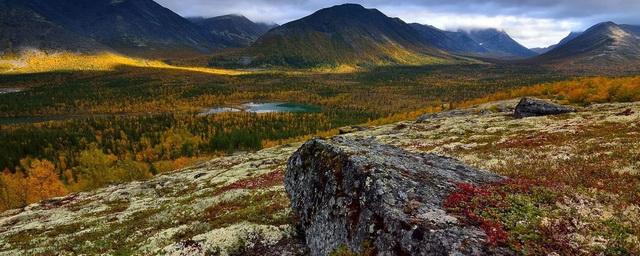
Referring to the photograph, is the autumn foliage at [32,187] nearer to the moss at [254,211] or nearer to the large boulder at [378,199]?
the moss at [254,211]

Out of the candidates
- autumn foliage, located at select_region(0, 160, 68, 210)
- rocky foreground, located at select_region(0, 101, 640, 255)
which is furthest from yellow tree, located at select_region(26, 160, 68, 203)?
rocky foreground, located at select_region(0, 101, 640, 255)

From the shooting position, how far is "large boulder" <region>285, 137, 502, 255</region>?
1376cm

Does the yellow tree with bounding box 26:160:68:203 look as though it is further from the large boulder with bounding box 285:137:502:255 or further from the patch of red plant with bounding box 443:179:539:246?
the patch of red plant with bounding box 443:179:539:246

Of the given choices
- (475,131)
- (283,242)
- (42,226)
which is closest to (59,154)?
(42,226)

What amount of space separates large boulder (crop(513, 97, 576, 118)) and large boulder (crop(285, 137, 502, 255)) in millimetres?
48695

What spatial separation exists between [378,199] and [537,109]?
58.2 metres

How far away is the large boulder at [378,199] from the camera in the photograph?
1376 cm

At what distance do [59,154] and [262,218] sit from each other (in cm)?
18050

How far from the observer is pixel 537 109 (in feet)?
212

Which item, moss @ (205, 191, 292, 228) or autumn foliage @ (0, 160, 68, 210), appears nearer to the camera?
moss @ (205, 191, 292, 228)

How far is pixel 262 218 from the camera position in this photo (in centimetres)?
2497

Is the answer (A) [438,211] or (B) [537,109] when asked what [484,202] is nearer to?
(A) [438,211]

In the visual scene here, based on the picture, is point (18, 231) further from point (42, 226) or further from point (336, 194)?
point (336, 194)

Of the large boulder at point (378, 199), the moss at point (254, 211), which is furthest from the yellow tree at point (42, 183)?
the large boulder at point (378, 199)
